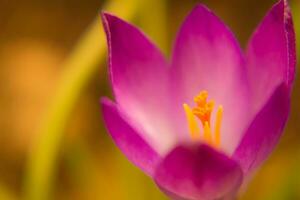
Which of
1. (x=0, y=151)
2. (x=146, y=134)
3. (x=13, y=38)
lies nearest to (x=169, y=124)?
(x=146, y=134)

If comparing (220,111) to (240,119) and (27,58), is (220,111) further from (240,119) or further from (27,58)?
(27,58)

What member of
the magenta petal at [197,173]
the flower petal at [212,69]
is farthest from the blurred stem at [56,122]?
the magenta petal at [197,173]

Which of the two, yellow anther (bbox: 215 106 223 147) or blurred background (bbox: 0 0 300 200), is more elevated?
yellow anther (bbox: 215 106 223 147)

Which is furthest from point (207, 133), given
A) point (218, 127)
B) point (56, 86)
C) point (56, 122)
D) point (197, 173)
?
point (56, 86)

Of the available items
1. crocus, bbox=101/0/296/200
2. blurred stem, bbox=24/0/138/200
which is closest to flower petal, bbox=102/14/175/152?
crocus, bbox=101/0/296/200

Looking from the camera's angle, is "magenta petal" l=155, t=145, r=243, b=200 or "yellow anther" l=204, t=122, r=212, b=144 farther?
"yellow anther" l=204, t=122, r=212, b=144

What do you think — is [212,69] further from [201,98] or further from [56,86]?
[56,86]

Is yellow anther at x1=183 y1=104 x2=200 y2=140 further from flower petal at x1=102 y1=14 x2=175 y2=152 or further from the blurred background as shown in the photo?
the blurred background

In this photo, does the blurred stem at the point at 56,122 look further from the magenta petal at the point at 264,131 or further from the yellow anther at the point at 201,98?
the magenta petal at the point at 264,131
